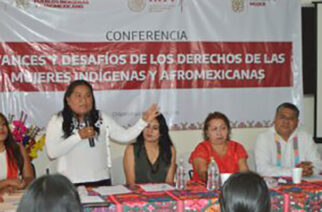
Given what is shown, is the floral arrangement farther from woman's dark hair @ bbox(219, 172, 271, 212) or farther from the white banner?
woman's dark hair @ bbox(219, 172, 271, 212)

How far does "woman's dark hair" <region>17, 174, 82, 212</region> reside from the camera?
1.44 m

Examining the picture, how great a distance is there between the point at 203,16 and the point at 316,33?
1.18m

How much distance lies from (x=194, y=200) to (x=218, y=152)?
953mm

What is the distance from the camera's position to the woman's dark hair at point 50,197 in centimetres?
144

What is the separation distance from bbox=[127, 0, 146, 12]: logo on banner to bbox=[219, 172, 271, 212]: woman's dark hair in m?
3.30

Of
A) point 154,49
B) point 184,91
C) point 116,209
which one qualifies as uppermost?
point 154,49

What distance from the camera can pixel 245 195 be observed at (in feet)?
5.39

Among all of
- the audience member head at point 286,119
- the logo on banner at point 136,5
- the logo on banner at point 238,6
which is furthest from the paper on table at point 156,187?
the logo on banner at point 238,6

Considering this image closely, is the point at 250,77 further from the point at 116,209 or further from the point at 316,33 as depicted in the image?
the point at 116,209

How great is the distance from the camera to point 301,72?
5.18 m

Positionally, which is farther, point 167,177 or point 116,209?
point 167,177

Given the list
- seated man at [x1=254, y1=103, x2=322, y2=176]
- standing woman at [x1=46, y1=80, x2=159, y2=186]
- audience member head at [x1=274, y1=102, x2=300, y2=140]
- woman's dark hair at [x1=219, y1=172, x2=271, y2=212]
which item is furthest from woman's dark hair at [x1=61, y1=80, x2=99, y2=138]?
woman's dark hair at [x1=219, y1=172, x2=271, y2=212]

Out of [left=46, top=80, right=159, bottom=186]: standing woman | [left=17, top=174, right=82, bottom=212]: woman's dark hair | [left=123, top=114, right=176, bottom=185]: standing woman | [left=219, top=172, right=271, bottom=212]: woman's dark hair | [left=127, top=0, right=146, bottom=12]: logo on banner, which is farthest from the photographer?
[left=127, top=0, right=146, bottom=12]: logo on banner

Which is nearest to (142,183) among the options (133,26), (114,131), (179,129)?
(114,131)
